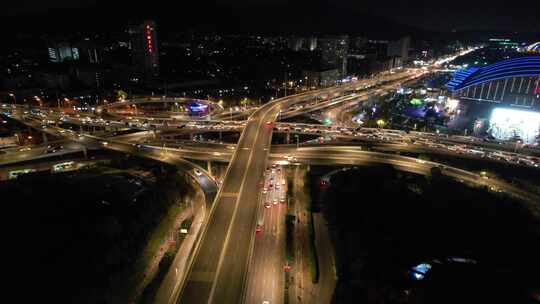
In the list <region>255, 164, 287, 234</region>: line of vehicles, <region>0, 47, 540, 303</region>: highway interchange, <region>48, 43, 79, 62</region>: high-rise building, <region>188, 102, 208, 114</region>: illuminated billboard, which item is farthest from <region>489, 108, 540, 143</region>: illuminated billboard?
<region>48, 43, 79, 62</region>: high-rise building

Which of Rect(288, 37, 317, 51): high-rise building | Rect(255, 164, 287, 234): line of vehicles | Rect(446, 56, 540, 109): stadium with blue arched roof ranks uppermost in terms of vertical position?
Rect(288, 37, 317, 51): high-rise building

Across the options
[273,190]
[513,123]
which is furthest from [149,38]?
[513,123]

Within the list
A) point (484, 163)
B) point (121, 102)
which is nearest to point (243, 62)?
point (121, 102)

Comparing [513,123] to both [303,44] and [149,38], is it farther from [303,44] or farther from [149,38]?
[303,44]

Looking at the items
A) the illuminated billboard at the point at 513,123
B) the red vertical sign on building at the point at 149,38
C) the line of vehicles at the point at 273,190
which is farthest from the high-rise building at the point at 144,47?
the illuminated billboard at the point at 513,123

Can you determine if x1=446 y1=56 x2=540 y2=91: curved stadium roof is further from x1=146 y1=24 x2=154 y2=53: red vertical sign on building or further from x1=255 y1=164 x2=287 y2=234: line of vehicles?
x1=146 y1=24 x2=154 y2=53: red vertical sign on building
